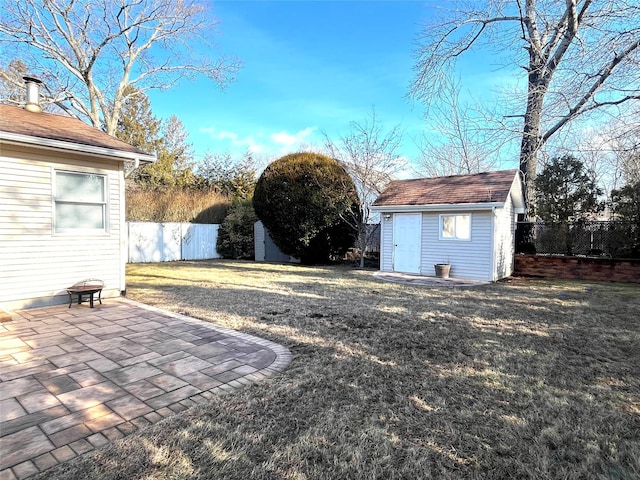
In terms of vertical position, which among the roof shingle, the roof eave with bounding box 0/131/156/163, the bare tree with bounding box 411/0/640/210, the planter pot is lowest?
the planter pot

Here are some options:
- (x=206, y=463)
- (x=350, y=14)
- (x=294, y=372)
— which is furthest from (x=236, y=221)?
(x=206, y=463)

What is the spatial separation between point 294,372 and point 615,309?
253 inches

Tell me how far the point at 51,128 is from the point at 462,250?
10.2m

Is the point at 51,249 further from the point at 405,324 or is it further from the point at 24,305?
the point at 405,324

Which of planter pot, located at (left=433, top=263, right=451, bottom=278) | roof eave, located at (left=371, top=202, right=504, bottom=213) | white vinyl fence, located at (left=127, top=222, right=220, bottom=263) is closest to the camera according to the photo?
roof eave, located at (left=371, top=202, right=504, bottom=213)

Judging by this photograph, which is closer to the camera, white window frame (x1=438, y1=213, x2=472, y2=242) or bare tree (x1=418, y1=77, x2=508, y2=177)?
white window frame (x1=438, y1=213, x2=472, y2=242)

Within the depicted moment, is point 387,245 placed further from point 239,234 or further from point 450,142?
point 450,142

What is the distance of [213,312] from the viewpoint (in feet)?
19.2

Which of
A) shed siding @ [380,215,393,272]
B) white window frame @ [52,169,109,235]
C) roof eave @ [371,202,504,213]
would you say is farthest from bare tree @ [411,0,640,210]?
white window frame @ [52,169,109,235]

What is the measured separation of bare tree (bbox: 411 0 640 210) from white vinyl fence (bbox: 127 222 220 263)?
1154 centimetres

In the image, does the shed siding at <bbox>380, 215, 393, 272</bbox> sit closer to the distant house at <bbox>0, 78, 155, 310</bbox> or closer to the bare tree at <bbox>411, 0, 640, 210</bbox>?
the bare tree at <bbox>411, 0, 640, 210</bbox>

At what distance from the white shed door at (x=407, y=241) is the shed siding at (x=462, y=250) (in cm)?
21

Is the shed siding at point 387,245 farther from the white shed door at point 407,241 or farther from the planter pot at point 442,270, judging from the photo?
the planter pot at point 442,270

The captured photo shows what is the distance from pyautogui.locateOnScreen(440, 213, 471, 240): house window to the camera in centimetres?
1036
